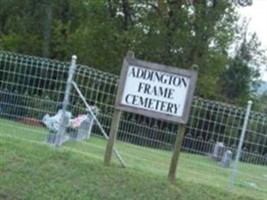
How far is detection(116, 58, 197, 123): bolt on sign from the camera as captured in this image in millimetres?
9352

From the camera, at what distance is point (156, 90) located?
9.45m

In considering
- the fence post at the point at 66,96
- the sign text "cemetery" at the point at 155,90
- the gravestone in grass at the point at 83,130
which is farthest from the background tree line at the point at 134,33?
the sign text "cemetery" at the point at 155,90

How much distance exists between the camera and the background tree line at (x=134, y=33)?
36312 mm

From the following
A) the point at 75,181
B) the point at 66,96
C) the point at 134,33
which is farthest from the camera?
the point at 134,33

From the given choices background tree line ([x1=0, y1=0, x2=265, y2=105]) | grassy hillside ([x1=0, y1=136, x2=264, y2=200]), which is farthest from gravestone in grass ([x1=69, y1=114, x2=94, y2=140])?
background tree line ([x1=0, y1=0, x2=265, y2=105])

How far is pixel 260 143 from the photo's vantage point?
36.0 ft

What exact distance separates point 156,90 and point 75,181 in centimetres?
195

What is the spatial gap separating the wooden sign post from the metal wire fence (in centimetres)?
106

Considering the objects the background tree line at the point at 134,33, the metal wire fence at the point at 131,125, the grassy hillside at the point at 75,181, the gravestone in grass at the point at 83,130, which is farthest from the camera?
the background tree line at the point at 134,33

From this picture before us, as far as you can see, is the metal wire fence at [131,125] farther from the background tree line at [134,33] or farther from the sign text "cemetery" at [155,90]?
the background tree line at [134,33]

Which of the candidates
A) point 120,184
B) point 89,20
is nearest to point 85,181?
point 120,184

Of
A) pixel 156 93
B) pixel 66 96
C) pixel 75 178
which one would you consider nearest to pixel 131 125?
pixel 66 96

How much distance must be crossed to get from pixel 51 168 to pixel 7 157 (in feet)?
2.44

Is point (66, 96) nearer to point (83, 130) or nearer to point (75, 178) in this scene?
point (83, 130)
